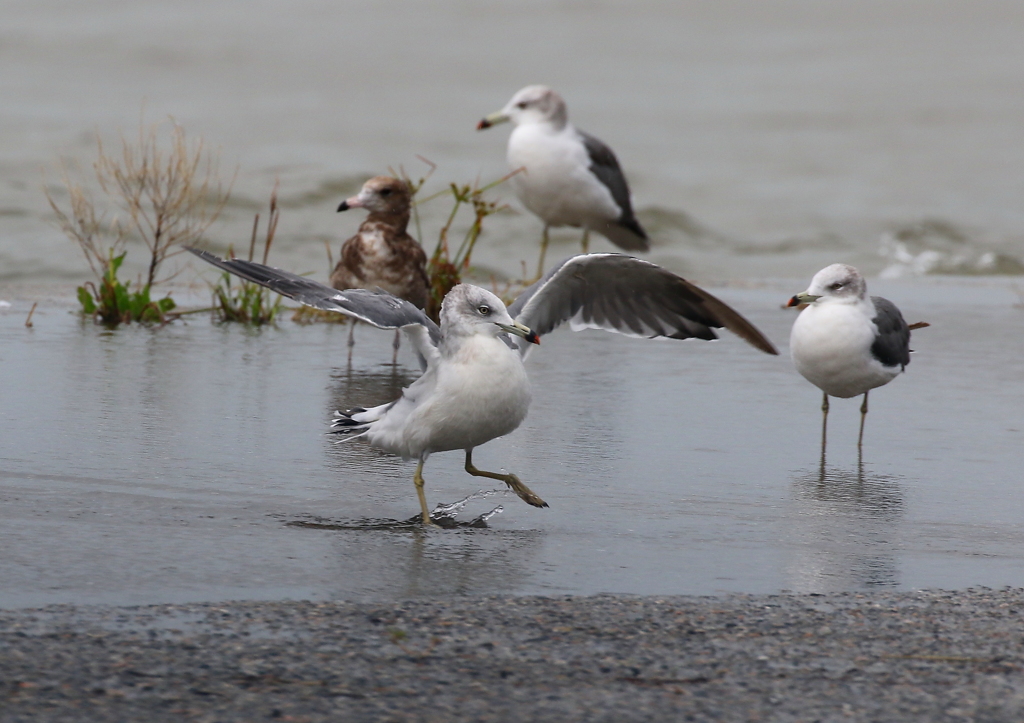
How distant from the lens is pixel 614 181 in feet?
41.2

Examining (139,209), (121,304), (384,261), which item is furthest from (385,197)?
(121,304)

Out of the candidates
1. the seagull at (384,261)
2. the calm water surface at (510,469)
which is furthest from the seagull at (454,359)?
the seagull at (384,261)

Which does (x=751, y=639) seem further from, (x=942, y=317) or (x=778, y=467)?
(x=942, y=317)

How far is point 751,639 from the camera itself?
329 centimetres

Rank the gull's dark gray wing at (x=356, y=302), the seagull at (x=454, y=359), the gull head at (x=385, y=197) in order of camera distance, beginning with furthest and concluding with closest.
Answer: the gull head at (x=385, y=197)
the gull's dark gray wing at (x=356, y=302)
the seagull at (x=454, y=359)

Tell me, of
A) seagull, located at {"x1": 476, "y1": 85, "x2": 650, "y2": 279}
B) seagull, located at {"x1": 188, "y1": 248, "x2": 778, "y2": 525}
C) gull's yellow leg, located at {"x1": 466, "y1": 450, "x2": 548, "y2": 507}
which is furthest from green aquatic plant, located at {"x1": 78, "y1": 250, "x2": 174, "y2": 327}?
gull's yellow leg, located at {"x1": 466, "y1": 450, "x2": 548, "y2": 507}

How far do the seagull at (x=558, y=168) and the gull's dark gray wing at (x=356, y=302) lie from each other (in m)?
7.04

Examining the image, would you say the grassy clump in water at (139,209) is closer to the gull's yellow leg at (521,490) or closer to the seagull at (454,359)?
the seagull at (454,359)

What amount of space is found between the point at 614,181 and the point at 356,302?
7.94 metres

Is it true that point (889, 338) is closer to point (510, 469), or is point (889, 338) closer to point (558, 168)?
point (510, 469)

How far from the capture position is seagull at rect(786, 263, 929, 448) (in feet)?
20.5

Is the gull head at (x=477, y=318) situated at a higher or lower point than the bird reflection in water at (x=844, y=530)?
higher

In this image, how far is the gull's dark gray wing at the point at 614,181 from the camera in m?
12.4

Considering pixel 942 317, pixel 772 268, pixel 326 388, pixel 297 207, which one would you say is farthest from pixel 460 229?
pixel 326 388
